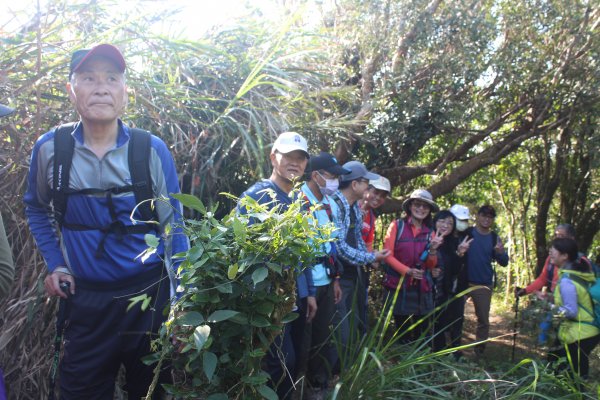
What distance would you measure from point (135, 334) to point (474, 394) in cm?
183

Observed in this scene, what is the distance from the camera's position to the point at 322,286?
4.14 meters

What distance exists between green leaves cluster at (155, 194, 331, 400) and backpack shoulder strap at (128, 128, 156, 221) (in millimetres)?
655

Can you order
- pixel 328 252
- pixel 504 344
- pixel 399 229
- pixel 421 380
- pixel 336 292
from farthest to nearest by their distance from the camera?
pixel 504 344 < pixel 399 229 < pixel 336 292 < pixel 328 252 < pixel 421 380

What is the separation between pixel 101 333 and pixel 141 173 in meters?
→ 0.70

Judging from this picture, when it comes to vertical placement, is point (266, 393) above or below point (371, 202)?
below

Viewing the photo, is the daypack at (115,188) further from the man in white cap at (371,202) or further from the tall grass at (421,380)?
Answer: the man in white cap at (371,202)

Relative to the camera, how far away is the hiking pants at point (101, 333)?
2545 millimetres

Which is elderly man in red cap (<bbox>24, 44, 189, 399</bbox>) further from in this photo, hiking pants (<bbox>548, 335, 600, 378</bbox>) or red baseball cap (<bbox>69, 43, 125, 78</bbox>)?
hiking pants (<bbox>548, 335, 600, 378</bbox>)

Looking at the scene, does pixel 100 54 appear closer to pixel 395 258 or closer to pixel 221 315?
pixel 221 315

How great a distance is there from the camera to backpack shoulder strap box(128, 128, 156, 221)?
2.56 meters

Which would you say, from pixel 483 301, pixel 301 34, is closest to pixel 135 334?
pixel 301 34

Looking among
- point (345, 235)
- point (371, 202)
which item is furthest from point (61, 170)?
point (371, 202)

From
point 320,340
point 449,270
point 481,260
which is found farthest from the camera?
point 481,260

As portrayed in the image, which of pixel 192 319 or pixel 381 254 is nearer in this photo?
pixel 192 319
